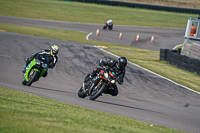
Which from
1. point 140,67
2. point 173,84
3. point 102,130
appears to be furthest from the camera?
point 140,67

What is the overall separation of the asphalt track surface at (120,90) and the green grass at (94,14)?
24.1 metres

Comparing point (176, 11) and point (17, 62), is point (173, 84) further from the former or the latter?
point (176, 11)

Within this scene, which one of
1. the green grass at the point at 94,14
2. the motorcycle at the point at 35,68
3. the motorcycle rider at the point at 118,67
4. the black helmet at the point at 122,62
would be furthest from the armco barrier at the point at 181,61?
the green grass at the point at 94,14

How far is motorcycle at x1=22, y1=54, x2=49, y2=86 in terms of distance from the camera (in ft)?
37.4

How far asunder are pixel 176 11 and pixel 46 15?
26056 mm

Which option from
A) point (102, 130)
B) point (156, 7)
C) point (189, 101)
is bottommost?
point (189, 101)

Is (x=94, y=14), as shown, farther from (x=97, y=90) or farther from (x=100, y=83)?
(x=100, y=83)

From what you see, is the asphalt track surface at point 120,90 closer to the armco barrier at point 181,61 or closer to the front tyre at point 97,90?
the front tyre at point 97,90

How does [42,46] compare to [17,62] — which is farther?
[42,46]

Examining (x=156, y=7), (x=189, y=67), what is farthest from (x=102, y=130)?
(x=156, y=7)

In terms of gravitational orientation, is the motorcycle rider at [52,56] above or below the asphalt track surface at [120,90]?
above

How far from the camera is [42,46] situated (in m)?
19.6

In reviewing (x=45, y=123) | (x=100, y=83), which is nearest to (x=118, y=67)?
(x=100, y=83)

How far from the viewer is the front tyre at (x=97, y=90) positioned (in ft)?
31.8
